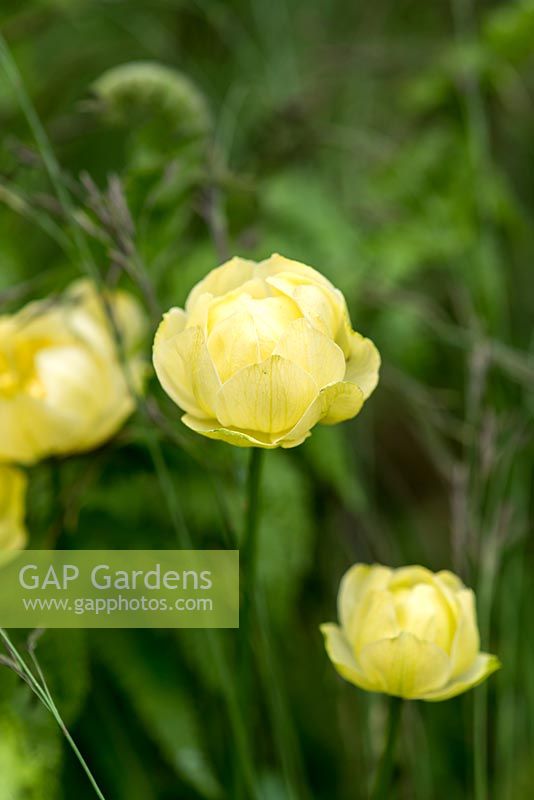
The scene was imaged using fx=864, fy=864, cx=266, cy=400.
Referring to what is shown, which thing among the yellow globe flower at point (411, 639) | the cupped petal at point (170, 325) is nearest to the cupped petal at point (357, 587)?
the yellow globe flower at point (411, 639)

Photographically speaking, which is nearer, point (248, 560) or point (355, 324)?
point (248, 560)

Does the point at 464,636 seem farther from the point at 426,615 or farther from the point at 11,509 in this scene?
the point at 11,509

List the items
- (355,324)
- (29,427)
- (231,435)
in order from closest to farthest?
(231,435)
(29,427)
(355,324)

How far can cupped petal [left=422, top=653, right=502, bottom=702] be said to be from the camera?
0.28 m

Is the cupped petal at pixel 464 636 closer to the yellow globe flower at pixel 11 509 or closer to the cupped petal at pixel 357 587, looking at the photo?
the cupped petal at pixel 357 587

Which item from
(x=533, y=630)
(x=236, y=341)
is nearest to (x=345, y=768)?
(x=533, y=630)

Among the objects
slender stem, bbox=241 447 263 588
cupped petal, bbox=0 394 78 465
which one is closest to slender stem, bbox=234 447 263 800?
slender stem, bbox=241 447 263 588

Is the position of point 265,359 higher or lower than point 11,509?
higher

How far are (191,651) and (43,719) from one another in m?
0.12

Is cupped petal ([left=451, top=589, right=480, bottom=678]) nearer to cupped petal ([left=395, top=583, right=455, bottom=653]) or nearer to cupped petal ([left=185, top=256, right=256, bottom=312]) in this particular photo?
cupped petal ([left=395, top=583, right=455, bottom=653])

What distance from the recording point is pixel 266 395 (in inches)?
10.1

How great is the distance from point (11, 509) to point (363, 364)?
0.57ft

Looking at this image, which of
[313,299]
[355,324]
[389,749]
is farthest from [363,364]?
[355,324]

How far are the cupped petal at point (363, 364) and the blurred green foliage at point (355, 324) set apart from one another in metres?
0.08
